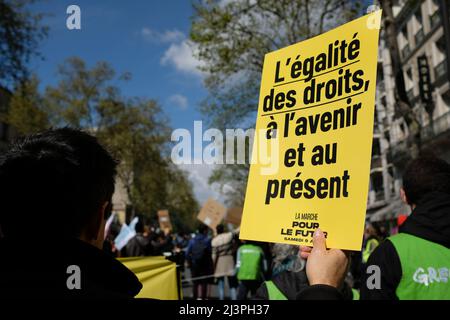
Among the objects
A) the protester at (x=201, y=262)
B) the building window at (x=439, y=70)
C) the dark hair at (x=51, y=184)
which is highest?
the building window at (x=439, y=70)

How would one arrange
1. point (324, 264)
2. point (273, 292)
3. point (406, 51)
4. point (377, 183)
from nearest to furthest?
point (324, 264), point (273, 292), point (406, 51), point (377, 183)

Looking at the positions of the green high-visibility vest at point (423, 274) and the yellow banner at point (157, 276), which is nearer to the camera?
the green high-visibility vest at point (423, 274)

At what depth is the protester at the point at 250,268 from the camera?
8.66 meters

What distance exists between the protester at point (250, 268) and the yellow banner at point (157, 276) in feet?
15.7

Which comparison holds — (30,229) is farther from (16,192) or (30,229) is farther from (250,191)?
(250,191)

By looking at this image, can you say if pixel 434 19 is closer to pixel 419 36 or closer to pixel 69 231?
pixel 419 36

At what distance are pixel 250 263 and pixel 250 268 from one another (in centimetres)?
9

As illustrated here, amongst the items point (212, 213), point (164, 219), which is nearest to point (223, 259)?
point (212, 213)

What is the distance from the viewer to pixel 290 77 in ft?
7.70

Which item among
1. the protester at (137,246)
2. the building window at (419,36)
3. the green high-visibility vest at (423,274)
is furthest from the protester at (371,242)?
the building window at (419,36)

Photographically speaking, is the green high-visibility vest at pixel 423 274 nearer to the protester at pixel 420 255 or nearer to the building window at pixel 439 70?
the protester at pixel 420 255

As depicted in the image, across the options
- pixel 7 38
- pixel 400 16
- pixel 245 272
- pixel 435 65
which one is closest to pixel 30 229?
pixel 245 272

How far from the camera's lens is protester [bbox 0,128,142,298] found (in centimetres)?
124

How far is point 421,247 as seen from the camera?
7.59 feet
